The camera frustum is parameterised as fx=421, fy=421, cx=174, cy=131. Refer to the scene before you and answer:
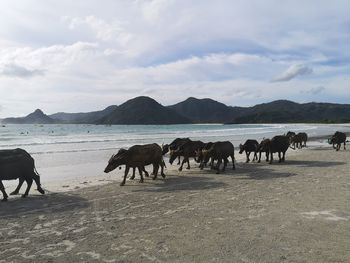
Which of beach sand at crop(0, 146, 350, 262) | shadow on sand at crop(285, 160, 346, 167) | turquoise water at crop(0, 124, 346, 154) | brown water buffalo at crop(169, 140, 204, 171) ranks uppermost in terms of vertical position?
brown water buffalo at crop(169, 140, 204, 171)

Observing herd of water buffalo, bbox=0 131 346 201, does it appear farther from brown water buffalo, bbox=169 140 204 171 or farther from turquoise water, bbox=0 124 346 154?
turquoise water, bbox=0 124 346 154

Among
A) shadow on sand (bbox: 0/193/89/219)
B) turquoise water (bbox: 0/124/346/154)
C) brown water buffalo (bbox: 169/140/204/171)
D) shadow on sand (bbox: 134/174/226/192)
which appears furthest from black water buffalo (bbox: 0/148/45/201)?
turquoise water (bbox: 0/124/346/154)

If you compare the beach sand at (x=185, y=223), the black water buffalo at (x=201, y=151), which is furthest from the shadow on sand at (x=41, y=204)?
the black water buffalo at (x=201, y=151)

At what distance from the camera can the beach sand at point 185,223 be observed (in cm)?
768

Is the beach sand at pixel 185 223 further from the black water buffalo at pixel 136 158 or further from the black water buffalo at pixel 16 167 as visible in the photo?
the black water buffalo at pixel 136 158

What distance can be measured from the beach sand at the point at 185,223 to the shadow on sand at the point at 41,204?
0.03 m

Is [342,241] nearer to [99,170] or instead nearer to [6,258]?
[6,258]

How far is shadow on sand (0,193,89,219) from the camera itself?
11.4 metres

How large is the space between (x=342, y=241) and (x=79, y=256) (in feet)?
16.5

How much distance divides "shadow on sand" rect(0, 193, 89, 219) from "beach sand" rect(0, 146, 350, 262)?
0.03 m

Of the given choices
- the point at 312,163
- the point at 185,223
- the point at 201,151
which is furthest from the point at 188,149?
the point at 185,223

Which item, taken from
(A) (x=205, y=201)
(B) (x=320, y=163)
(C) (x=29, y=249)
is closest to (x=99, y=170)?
(A) (x=205, y=201)

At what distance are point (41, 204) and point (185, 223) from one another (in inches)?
194

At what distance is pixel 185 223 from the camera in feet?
32.1
